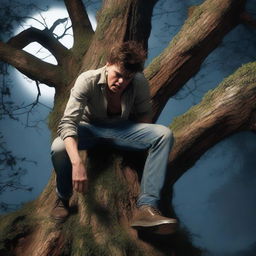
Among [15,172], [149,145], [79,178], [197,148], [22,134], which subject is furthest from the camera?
[22,134]

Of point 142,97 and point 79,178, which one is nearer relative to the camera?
point 79,178

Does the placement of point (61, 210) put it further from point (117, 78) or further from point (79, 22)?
point (79, 22)

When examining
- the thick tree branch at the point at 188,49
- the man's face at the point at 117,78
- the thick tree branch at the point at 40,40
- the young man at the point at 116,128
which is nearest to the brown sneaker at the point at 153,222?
the young man at the point at 116,128

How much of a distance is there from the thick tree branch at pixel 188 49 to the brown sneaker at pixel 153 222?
135 cm

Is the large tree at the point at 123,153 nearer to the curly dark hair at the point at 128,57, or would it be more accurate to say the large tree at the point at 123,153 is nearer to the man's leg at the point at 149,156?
the man's leg at the point at 149,156

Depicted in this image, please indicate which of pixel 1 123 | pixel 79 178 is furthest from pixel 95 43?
pixel 1 123

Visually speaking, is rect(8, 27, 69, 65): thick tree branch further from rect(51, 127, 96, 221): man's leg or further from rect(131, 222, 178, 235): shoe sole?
rect(131, 222, 178, 235): shoe sole

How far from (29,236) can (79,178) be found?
32.4 inches

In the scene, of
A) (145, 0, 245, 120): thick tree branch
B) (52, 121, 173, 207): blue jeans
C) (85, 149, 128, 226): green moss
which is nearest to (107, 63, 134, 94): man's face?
(52, 121, 173, 207): blue jeans

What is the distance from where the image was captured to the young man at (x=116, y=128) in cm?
231

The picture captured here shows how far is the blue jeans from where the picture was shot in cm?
240

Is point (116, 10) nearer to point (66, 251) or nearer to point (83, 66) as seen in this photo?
point (83, 66)

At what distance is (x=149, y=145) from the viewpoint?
253 cm

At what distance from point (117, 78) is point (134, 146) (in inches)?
19.7
